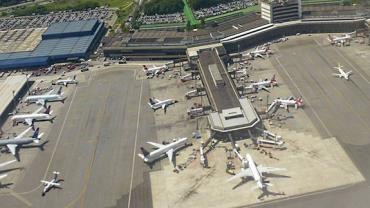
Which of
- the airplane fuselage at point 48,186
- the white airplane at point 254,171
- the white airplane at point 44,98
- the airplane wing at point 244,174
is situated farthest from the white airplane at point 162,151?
A: the white airplane at point 44,98

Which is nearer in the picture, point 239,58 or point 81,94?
point 81,94

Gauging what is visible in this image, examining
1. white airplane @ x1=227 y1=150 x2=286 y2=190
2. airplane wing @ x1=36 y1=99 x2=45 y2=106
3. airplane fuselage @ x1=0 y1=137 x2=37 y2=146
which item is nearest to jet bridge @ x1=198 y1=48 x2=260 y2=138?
white airplane @ x1=227 y1=150 x2=286 y2=190

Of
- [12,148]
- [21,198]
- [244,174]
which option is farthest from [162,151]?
[12,148]

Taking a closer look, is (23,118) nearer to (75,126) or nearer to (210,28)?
(75,126)

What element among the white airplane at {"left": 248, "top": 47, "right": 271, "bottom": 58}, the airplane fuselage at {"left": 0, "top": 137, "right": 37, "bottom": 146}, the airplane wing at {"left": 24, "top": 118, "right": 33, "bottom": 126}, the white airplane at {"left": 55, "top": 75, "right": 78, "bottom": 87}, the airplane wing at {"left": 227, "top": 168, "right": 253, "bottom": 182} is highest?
the white airplane at {"left": 248, "top": 47, "right": 271, "bottom": 58}

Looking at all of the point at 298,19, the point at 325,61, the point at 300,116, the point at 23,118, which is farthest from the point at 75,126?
the point at 298,19

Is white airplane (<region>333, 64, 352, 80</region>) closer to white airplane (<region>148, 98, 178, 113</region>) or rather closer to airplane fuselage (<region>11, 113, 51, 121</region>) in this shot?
white airplane (<region>148, 98, 178, 113</region>)
